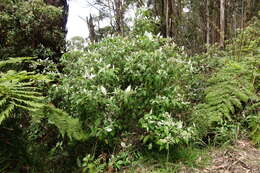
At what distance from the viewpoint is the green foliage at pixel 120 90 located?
2178 mm

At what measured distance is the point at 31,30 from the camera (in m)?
3.61

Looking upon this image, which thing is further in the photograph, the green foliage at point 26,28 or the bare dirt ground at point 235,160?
the green foliage at point 26,28

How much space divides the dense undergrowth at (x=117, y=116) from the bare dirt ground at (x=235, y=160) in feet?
0.44

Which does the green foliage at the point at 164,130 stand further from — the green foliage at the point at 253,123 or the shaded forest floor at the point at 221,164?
the green foliage at the point at 253,123

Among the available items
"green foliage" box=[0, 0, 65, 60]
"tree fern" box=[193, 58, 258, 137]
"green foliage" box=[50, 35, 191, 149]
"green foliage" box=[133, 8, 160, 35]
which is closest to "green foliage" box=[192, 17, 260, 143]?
"tree fern" box=[193, 58, 258, 137]

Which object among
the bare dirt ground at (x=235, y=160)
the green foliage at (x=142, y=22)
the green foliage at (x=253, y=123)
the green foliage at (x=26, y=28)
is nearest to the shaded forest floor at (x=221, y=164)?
the bare dirt ground at (x=235, y=160)

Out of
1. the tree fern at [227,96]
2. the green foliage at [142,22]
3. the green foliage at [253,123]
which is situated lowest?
the green foliage at [253,123]

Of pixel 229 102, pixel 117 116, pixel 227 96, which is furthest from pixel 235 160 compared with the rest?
pixel 117 116

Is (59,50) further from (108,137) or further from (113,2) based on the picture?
(113,2)

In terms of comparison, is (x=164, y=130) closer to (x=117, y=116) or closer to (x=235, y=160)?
(x=117, y=116)

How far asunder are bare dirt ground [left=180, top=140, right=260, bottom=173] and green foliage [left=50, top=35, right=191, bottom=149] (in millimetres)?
471

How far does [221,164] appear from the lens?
2.21 metres

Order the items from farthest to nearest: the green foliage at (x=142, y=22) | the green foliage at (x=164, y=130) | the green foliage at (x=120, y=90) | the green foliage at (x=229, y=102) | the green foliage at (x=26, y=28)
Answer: the green foliage at (x=26, y=28), the green foliage at (x=142, y=22), the green foliage at (x=229, y=102), the green foliage at (x=120, y=90), the green foliage at (x=164, y=130)

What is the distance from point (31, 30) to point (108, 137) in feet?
8.22
